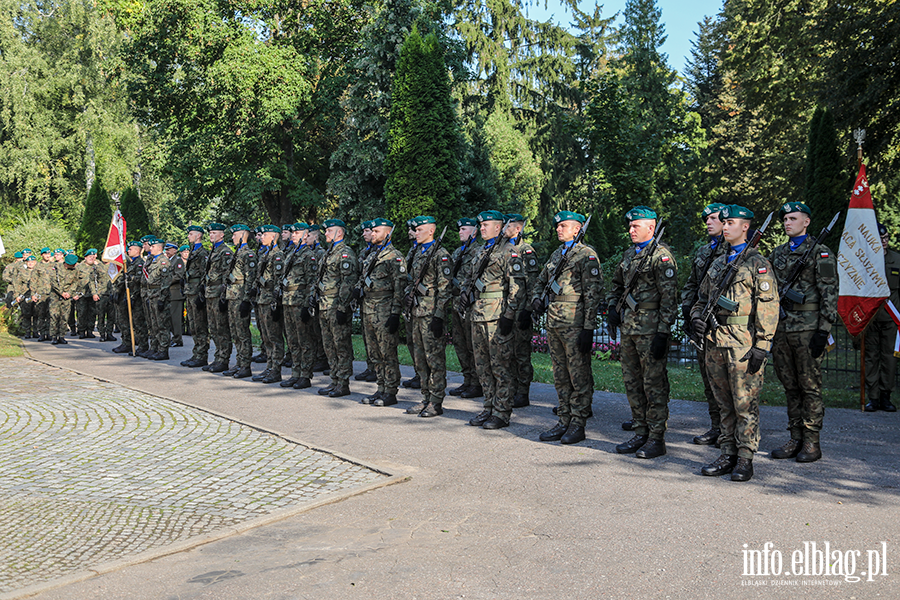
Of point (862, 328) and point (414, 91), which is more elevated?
point (414, 91)

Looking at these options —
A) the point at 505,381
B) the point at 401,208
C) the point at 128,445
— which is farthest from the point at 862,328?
the point at 401,208

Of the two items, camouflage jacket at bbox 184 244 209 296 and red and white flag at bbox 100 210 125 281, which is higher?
red and white flag at bbox 100 210 125 281

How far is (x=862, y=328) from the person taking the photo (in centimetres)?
886

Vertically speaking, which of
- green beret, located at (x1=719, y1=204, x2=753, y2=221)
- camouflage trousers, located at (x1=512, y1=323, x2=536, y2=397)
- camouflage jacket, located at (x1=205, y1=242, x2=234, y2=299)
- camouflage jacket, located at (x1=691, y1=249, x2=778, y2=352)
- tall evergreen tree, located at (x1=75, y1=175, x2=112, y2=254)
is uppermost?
tall evergreen tree, located at (x1=75, y1=175, x2=112, y2=254)

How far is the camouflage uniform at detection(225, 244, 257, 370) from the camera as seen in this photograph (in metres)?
12.3

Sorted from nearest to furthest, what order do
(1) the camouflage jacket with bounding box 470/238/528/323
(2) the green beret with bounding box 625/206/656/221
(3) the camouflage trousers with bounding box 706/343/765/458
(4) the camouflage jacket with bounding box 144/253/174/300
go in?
(3) the camouflage trousers with bounding box 706/343/765/458, (2) the green beret with bounding box 625/206/656/221, (1) the camouflage jacket with bounding box 470/238/528/323, (4) the camouflage jacket with bounding box 144/253/174/300

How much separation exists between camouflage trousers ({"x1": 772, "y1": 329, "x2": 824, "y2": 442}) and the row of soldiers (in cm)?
1

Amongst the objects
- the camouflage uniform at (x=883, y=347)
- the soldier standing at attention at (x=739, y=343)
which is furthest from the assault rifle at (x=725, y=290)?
the camouflage uniform at (x=883, y=347)

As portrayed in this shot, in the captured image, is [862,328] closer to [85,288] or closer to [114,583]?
[114,583]

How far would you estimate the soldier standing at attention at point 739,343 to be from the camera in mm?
6164

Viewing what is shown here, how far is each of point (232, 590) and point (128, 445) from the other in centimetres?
413

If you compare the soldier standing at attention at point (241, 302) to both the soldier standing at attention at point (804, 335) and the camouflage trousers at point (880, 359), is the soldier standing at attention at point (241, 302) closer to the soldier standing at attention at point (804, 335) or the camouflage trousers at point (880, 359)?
the soldier standing at attention at point (804, 335)

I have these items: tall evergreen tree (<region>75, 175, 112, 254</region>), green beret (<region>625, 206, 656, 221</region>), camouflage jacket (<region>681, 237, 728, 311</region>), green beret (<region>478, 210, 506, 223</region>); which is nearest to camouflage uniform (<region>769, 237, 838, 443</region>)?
camouflage jacket (<region>681, 237, 728, 311</region>)

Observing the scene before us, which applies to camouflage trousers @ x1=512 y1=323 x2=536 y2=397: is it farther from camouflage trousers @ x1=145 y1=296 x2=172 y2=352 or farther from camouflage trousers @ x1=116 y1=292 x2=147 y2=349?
camouflage trousers @ x1=116 y1=292 x2=147 y2=349
